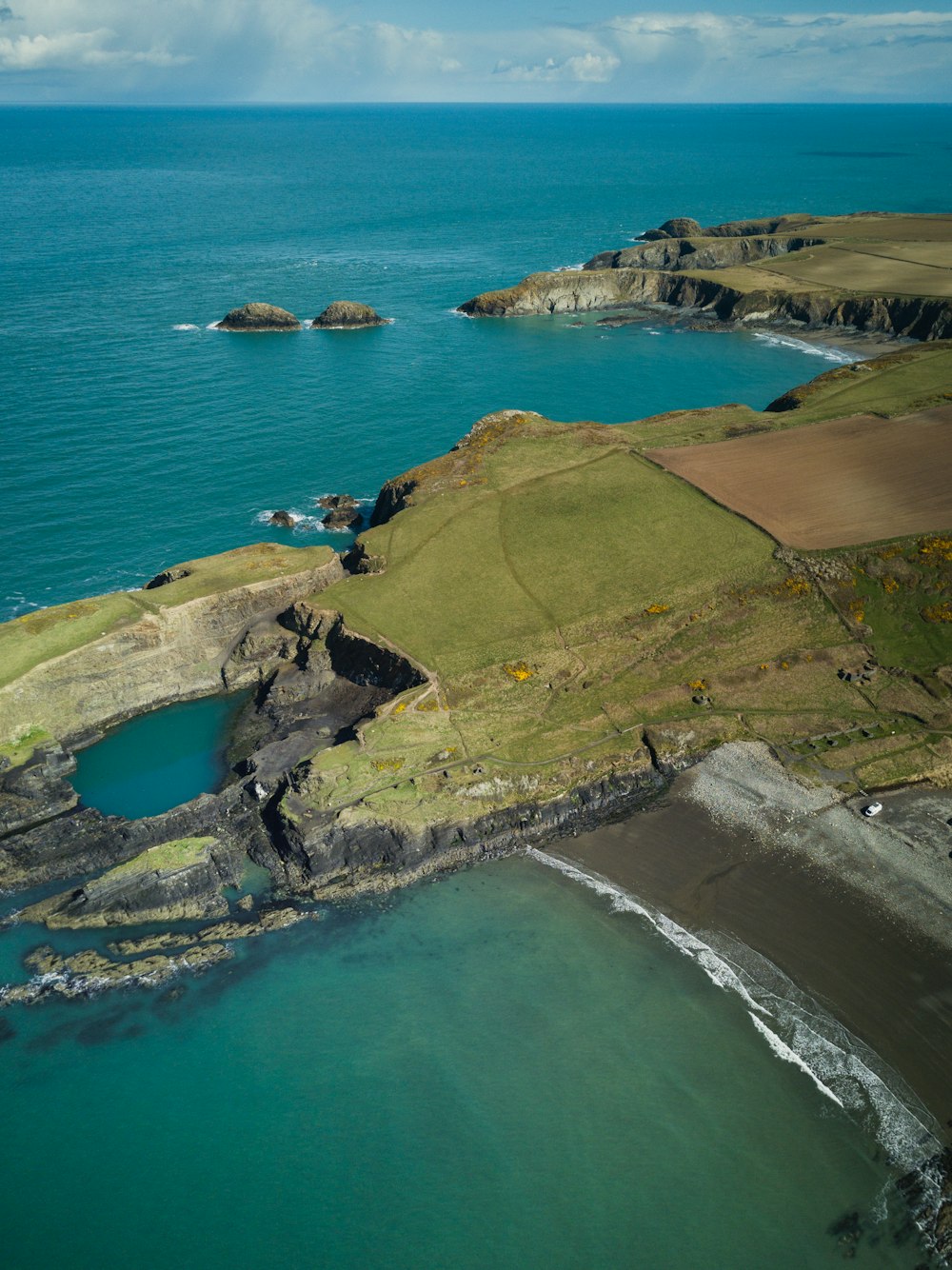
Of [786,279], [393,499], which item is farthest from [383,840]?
[786,279]

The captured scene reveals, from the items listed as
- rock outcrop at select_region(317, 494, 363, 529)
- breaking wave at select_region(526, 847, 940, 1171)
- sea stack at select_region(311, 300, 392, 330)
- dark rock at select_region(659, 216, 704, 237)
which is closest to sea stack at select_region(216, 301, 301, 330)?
sea stack at select_region(311, 300, 392, 330)

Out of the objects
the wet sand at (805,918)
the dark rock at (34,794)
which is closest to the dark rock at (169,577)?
the dark rock at (34,794)

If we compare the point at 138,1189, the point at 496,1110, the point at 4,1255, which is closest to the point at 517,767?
the point at 496,1110

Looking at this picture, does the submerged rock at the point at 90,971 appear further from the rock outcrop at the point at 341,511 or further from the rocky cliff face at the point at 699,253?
the rocky cliff face at the point at 699,253

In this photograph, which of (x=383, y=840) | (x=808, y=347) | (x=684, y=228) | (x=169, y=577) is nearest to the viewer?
(x=383, y=840)

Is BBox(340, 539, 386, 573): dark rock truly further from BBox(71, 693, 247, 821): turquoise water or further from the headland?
BBox(71, 693, 247, 821): turquoise water

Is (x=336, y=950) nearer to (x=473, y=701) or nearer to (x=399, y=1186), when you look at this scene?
(x=399, y=1186)

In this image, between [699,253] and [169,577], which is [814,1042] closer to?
[169,577]
